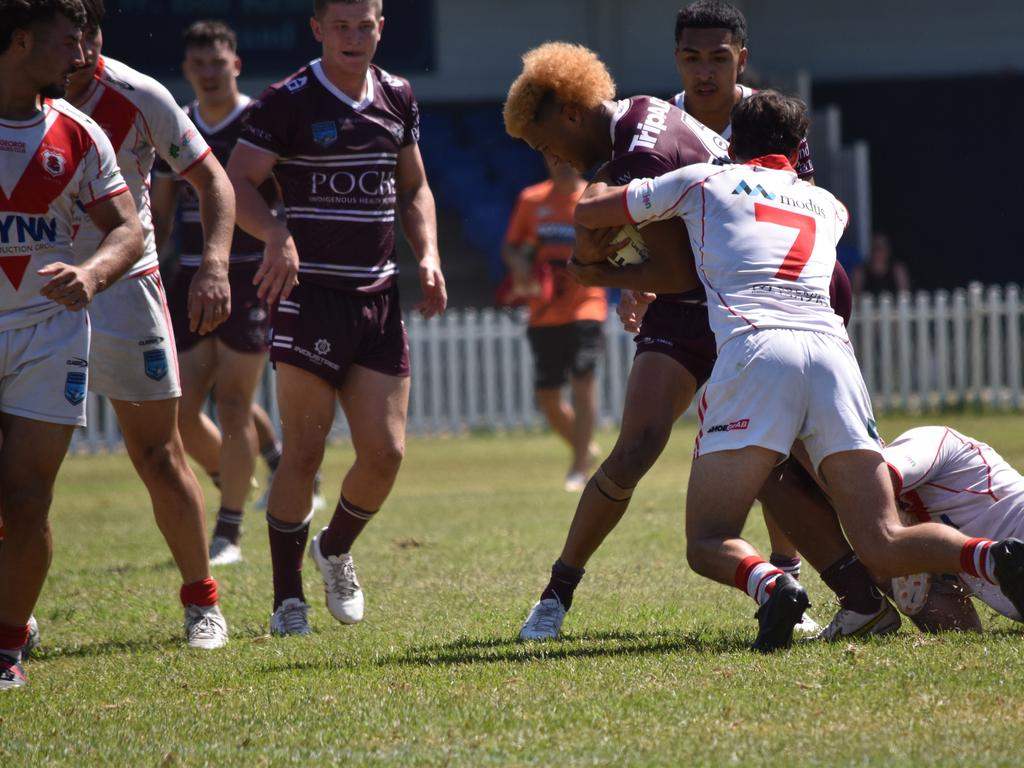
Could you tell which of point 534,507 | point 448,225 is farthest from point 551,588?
point 448,225

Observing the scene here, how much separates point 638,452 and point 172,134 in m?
2.12

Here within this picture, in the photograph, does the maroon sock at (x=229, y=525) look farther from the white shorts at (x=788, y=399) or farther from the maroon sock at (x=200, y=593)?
the white shorts at (x=788, y=399)

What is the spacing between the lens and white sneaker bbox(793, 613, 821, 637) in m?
5.49

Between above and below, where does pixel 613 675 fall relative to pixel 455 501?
above

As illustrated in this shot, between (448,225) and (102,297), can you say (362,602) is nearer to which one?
(102,297)

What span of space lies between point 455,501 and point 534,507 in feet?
3.49

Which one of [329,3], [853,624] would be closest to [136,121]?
[329,3]

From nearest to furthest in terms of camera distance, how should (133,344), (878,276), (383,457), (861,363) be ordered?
(133,344)
(383,457)
(861,363)
(878,276)

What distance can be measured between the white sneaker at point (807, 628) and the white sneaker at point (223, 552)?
12.1 feet

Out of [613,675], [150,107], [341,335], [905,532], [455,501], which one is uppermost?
[150,107]

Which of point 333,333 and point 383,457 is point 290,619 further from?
point 333,333

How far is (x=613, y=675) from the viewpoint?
186 inches

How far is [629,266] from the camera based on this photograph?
539 centimetres

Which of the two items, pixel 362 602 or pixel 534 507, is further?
pixel 534 507
